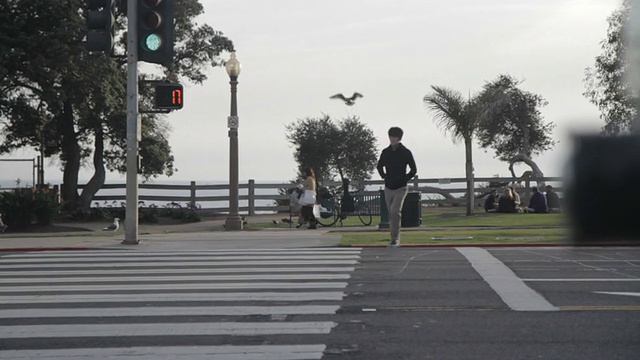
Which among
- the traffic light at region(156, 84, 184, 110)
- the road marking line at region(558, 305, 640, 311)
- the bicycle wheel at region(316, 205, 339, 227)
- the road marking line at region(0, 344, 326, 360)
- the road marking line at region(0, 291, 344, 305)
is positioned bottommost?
the road marking line at region(0, 344, 326, 360)

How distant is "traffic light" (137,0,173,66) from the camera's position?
17234 mm

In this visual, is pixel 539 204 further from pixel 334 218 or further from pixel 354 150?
pixel 354 150

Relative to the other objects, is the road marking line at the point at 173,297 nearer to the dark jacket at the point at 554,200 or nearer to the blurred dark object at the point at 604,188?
the dark jacket at the point at 554,200

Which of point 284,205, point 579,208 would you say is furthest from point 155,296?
point 284,205

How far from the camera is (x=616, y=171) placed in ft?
16.8

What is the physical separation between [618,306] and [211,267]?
5.68 m

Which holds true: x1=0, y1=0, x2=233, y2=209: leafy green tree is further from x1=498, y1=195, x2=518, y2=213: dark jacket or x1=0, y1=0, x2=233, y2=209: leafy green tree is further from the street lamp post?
x1=498, y1=195, x2=518, y2=213: dark jacket

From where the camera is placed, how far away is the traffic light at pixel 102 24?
16.9 metres

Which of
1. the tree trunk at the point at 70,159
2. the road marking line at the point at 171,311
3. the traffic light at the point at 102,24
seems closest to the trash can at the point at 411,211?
the traffic light at the point at 102,24

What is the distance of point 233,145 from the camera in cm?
2536

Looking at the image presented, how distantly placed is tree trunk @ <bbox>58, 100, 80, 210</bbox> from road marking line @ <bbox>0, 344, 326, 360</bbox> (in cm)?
2808

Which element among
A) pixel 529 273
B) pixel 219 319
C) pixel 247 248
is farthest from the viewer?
pixel 247 248

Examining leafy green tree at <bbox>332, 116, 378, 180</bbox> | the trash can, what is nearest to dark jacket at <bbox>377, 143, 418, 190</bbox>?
the trash can

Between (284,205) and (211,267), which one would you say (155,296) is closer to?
(211,267)
